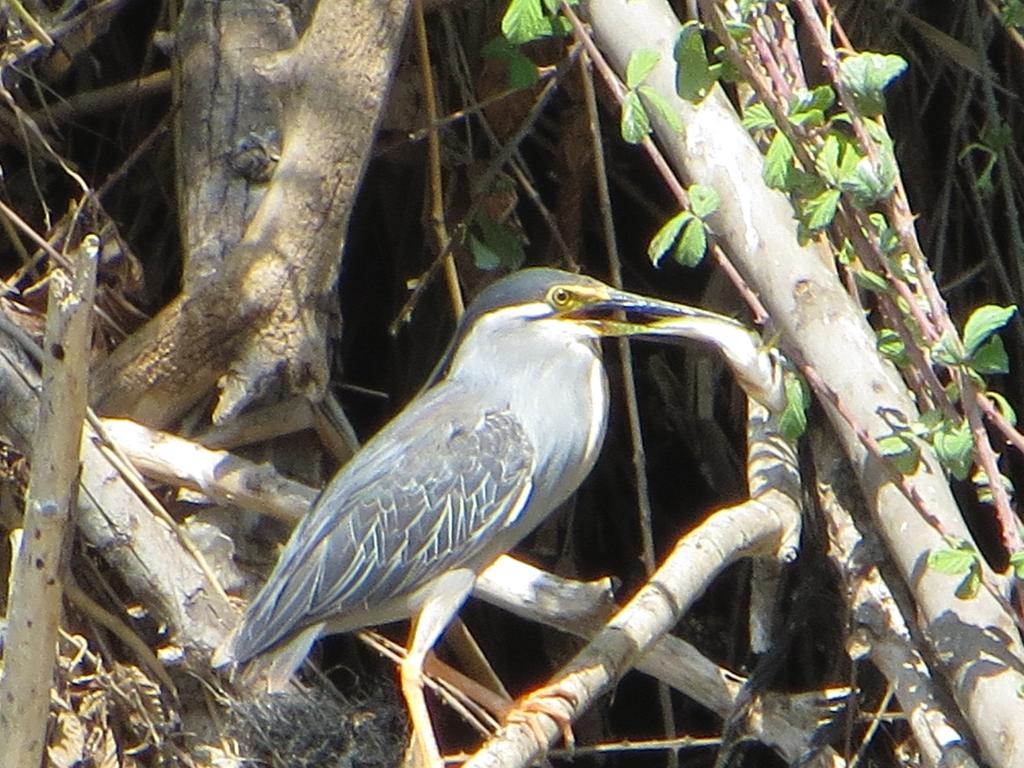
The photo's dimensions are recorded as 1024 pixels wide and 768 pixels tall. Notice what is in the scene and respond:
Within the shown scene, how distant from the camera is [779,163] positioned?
2.04 metres

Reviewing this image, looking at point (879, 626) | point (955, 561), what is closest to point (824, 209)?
point (955, 561)

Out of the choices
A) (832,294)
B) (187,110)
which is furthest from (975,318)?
→ (187,110)

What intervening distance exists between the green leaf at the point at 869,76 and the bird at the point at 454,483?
70cm

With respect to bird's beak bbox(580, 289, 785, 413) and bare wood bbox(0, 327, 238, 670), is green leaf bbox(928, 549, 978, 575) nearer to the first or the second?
bird's beak bbox(580, 289, 785, 413)

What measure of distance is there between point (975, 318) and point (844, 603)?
0.90 meters

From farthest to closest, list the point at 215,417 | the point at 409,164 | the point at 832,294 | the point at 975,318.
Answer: the point at 409,164 < the point at 215,417 < the point at 832,294 < the point at 975,318

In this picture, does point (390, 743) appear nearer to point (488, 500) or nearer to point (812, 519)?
point (488, 500)

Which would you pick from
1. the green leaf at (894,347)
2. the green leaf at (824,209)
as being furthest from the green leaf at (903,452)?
the green leaf at (824,209)

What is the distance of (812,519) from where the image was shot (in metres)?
2.77

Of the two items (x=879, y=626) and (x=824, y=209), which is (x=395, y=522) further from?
(x=824, y=209)

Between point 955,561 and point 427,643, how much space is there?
0.86m

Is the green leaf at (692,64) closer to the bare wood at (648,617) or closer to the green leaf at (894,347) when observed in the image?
the green leaf at (894,347)

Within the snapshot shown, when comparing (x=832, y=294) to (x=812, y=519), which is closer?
(x=832, y=294)

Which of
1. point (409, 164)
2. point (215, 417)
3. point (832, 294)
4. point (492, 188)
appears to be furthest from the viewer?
point (409, 164)
